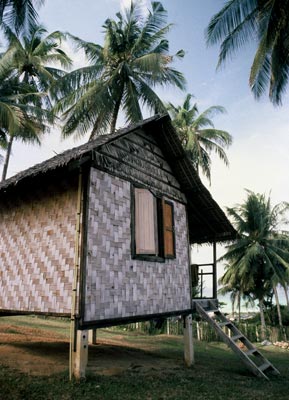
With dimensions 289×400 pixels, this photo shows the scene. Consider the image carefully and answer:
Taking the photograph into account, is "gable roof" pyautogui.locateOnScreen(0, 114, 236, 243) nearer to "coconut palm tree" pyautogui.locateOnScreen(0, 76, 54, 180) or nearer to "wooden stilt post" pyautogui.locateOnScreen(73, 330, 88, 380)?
"wooden stilt post" pyautogui.locateOnScreen(73, 330, 88, 380)

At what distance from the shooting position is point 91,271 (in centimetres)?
503

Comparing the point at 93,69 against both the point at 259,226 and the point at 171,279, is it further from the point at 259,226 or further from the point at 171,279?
the point at 259,226

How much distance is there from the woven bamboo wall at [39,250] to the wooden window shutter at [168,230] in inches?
90.4

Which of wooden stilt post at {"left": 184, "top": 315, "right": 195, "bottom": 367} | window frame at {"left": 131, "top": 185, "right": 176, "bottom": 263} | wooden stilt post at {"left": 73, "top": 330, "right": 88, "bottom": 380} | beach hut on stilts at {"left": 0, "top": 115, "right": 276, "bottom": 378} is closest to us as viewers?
wooden stilt post at {"left": 73, "top": 330, "right": 88, "bottom": 380}

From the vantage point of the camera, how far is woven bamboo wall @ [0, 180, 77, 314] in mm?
5203

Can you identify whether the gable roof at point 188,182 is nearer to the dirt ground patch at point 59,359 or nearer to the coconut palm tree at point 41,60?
the dirt ground patch at point 59,359

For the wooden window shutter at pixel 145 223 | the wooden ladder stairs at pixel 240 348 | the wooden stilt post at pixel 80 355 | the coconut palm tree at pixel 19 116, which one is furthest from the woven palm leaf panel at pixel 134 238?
the coconut palm tree at pixel 19 116

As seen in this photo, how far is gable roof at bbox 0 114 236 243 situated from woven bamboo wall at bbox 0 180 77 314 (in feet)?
1.76

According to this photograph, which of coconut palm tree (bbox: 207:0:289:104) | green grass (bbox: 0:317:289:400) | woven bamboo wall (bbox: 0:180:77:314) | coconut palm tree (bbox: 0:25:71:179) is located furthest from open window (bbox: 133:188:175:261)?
coconut palm tree (bbox: 0:25:71:179)

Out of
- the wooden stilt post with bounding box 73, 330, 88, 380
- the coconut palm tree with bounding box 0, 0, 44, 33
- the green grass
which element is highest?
the coconut palm tree with bounding box 0, 0, 44, 33

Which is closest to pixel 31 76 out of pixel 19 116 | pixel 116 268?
pixel 19 116

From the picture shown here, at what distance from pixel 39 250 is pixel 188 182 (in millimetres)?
4042

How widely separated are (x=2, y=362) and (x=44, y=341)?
3.20 metres

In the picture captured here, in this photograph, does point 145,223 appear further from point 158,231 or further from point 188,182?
point 188,182
